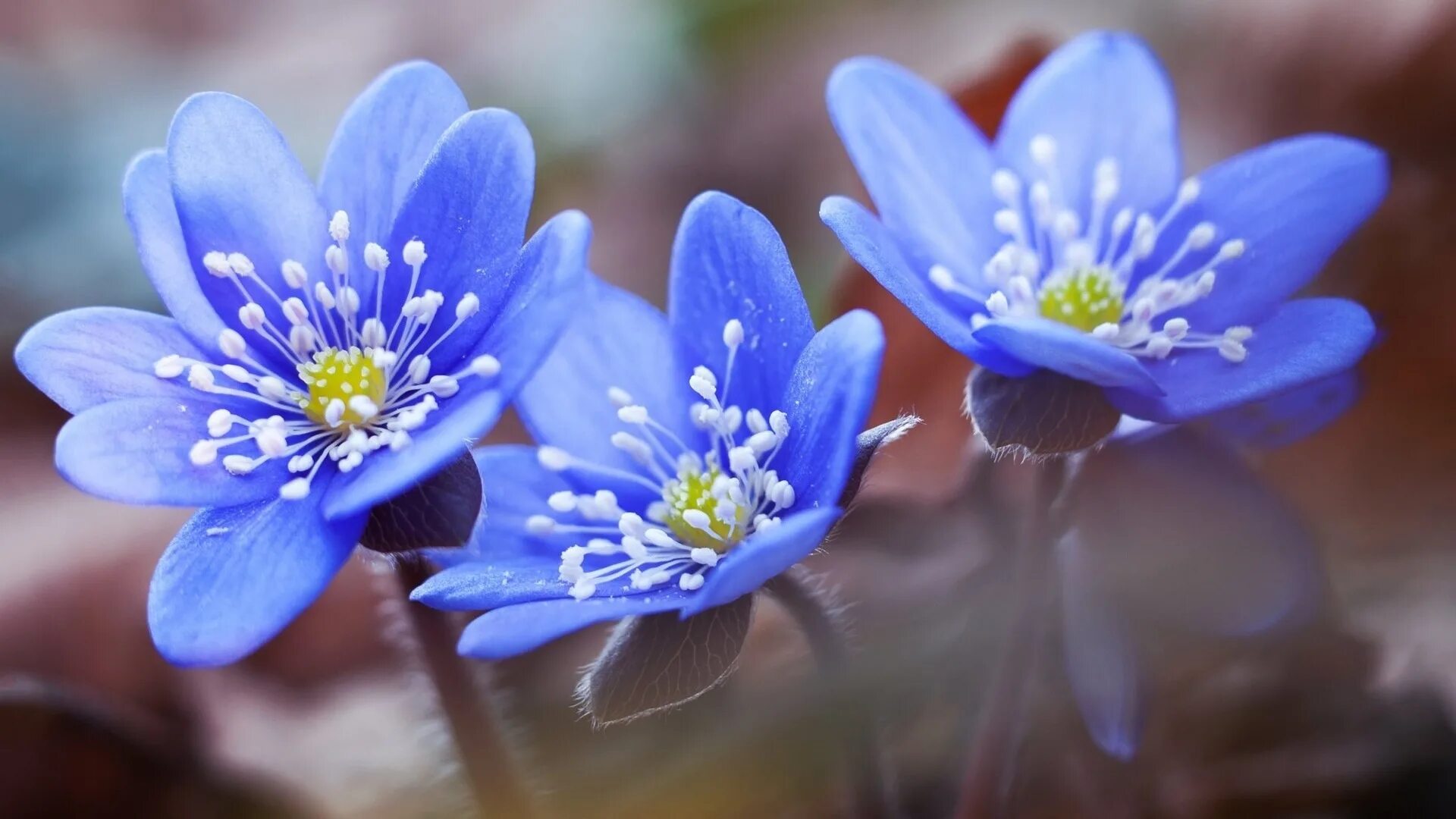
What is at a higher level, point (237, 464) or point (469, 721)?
point (237, 464)

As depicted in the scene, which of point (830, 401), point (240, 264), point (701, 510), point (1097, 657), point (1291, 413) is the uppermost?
point (240, 264)

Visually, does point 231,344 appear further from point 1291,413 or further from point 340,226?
point 1291,413

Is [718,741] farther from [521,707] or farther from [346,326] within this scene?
[346,326]

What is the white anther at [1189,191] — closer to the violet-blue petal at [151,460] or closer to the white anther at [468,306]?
the white anther at [468,306]

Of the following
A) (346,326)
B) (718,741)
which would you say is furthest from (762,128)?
(346,326)

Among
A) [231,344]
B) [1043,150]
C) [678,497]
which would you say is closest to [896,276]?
[678,497]

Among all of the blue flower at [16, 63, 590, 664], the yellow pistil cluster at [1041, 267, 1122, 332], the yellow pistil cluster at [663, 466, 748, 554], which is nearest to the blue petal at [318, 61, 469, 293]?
the blue flower at [16, 63, 590, 664]
